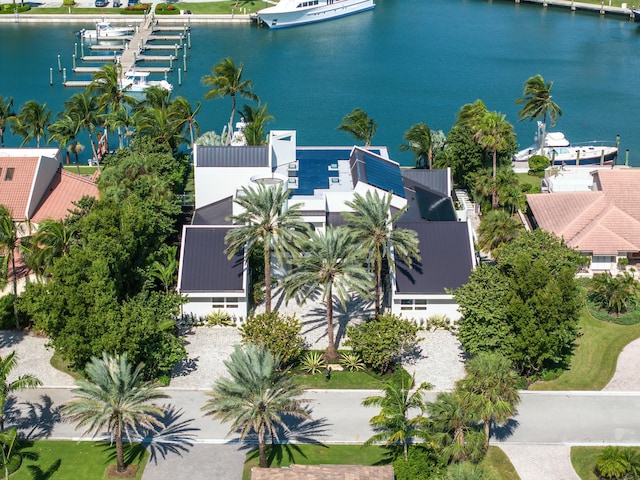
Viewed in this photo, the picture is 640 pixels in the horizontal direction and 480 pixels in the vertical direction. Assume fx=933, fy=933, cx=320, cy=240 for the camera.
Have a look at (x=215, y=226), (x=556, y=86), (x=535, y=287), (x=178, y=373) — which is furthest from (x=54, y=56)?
(x=535, y=287)

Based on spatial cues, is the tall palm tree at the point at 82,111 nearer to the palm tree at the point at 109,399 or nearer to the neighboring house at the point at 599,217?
the neighboring house at the point at 599,217

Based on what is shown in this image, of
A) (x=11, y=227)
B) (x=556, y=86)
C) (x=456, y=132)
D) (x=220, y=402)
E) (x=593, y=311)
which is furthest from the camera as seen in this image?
(x=556, y=86)

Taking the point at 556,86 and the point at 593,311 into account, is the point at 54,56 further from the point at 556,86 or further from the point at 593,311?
the point at 593,311

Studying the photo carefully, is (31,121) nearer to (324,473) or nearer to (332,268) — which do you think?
(332,268)

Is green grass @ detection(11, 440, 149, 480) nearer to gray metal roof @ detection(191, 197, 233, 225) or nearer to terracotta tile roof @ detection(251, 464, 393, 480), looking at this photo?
terracotta tile roof @ detection(251, 464, 393, 480)

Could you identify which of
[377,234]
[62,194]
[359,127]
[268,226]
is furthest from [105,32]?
[377,234]

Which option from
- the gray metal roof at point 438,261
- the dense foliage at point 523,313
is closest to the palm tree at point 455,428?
the dense foliage at point 523,313

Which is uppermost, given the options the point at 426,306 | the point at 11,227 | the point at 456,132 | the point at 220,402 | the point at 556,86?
the point at 556,86

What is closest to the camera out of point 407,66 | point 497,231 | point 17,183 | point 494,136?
point 497,231
